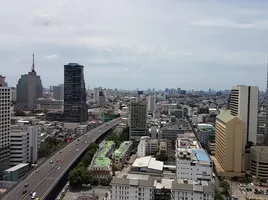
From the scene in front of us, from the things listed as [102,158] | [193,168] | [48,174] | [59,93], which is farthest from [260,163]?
[59,93]

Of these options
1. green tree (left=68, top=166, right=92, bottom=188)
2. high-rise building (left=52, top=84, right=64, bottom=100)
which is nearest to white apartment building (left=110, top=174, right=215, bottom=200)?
green tree (left=68, top=166, right=92, bottom=188)

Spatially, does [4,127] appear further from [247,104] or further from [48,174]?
[247,104]

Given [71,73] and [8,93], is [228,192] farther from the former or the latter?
[71,73]

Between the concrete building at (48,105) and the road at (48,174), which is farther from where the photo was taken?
the concrete building at (48,105)

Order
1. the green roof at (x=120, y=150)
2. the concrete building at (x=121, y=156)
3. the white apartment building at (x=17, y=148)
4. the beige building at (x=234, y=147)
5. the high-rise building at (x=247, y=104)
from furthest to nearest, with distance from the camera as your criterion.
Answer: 1. the high-rise building at (x=247, y=104)
2. the green roof at (x=120, y=150)
3. the concrete building at (x=121, y=156)
4. the white apartment building at (x=17, y=148)
5. the beige building at (x=234, y=147)

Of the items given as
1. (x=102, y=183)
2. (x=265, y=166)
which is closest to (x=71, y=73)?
(x=102, y=183)

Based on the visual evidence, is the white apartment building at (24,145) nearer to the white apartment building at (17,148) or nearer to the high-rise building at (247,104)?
the white apartment building at (17,148)

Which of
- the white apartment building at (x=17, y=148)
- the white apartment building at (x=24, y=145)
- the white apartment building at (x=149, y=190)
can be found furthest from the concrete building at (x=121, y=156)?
the white apartment building at (x=149, y=190)
